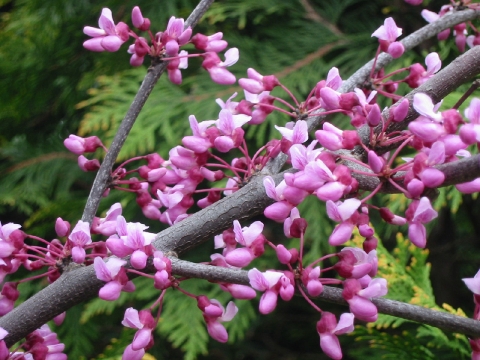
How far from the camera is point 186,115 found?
1.50 m

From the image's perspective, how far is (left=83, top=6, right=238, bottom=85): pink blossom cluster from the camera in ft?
2.17

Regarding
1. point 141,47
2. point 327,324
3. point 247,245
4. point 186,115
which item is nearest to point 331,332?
point 327,324

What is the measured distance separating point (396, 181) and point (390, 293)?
0.69 meters

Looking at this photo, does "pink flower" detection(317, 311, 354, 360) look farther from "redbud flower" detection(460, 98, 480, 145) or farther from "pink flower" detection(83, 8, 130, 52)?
"pink flower" detection(83, 8, 130, 52)

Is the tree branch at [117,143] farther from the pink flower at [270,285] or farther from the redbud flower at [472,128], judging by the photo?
the redbud flower at [472,128]

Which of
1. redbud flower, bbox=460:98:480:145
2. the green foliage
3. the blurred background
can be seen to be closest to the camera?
redbud flower, bbox=460:98:480:145

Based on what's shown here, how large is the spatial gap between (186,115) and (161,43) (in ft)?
2.72

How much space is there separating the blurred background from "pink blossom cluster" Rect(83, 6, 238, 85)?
0.64m

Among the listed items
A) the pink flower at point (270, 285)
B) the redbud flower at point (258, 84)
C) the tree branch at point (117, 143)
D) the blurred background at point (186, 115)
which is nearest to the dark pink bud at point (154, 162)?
the tree branch at point (117, 143)

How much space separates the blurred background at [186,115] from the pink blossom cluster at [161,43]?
64cm

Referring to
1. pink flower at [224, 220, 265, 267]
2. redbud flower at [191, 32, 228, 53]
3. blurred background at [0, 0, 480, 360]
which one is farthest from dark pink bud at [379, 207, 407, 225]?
blurred background at [0, 0, 480, 360]

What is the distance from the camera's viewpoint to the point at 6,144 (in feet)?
6.06

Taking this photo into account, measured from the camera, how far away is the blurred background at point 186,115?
141 centimetres

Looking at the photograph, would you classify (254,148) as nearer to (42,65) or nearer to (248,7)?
(248,7)
